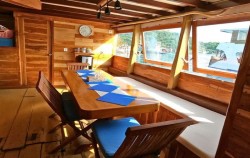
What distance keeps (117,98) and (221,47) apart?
64.7 inches

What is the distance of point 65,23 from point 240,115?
4.66 m

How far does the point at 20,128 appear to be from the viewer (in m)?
2.44

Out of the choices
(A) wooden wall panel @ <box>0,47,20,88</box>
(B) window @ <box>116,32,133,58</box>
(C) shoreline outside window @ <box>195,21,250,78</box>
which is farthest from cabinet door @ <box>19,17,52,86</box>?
(C) shoreline outside window @ <box>195,21,250,78</box>

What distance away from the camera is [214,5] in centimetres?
227

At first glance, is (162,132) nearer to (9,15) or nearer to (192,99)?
(192,99)

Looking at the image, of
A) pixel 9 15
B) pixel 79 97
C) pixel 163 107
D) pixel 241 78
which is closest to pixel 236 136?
pixel 241 78

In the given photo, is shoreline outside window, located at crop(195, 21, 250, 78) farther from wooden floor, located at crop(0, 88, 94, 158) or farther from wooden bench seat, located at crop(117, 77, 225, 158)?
wooden floor, located at crop(0, 88, 94, 158)

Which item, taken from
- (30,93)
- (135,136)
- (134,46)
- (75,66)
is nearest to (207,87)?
(135,136)

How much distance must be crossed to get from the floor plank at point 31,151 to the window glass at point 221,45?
2576 mm

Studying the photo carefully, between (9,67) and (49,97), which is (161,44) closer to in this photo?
(49,97)

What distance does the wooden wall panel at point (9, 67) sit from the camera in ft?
13.5

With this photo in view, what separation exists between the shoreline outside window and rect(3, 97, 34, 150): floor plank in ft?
9.11

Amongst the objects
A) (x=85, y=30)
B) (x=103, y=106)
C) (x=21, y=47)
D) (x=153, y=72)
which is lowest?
(x=103, y=106)

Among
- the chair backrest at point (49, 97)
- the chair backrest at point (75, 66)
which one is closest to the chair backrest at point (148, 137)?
the chair backrest at point (49, 97)
